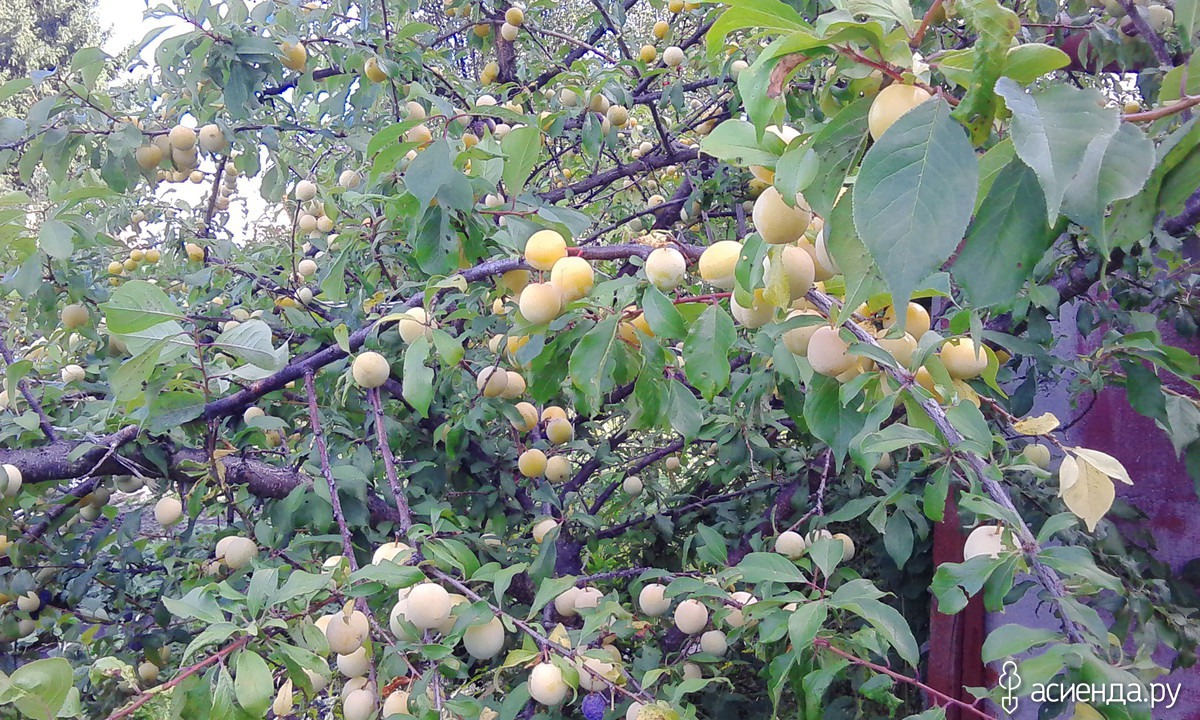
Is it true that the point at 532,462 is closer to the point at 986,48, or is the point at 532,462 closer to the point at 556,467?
the point at 556,467

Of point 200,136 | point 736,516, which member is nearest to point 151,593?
point 200,136

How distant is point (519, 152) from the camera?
983mm

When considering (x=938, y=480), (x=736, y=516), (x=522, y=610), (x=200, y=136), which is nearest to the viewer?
(x=938, y=480)

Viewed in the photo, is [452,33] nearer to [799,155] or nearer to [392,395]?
[392,395]

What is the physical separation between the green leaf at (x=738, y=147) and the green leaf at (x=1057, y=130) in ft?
0.65

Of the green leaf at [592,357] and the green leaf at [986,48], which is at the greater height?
the green leaf at [986,48]

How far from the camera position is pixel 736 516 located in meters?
1.79

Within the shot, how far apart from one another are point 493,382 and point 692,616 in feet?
1.72

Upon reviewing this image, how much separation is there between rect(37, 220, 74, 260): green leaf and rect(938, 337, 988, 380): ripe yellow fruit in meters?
1.27

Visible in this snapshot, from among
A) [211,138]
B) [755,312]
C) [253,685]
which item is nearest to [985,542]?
[755,312]

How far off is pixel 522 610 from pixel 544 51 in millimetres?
1667

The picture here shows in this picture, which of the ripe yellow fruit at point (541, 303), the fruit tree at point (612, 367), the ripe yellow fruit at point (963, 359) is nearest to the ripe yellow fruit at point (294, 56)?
the fruit tree at point (612, 367)

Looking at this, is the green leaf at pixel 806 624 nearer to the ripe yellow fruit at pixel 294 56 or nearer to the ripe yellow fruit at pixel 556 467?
the ripe yellow fruit at pixel 556 467

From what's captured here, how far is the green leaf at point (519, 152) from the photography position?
974 mm
